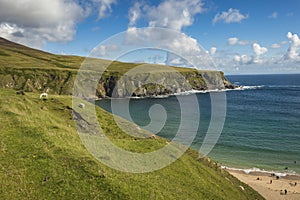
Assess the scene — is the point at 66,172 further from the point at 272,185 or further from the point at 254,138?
the point at 254,138

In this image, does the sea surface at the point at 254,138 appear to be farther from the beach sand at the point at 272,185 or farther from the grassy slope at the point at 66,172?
the grassy slope at the point at 66,172

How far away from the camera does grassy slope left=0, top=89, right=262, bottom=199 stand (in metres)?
16.4

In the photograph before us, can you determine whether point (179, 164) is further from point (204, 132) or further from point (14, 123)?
point (204, 132)

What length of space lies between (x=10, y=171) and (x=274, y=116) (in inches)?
3973

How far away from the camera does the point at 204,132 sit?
76.2 meters

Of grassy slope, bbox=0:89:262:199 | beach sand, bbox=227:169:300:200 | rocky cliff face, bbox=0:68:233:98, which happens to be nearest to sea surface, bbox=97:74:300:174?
beach sand, bbox=227:169:300:200

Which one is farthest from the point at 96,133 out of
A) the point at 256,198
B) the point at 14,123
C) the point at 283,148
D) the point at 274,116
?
the point at 274,116

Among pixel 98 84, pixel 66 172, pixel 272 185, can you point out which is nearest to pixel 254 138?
pixel 272 185

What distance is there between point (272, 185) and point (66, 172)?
40829 mm

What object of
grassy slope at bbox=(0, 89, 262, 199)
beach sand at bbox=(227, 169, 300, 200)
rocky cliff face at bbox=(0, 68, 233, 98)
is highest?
rocky cliff face at bbox=(0, 68, 233, 98)

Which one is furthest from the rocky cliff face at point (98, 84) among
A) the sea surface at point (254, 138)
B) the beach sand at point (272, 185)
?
the beach sand at point (272, 185)

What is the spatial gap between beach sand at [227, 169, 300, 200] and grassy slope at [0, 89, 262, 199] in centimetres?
1805

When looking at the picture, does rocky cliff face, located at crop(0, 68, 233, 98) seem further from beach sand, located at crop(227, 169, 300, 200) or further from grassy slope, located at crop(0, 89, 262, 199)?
grassy slope, located at crop(0, 89, 262, 199)

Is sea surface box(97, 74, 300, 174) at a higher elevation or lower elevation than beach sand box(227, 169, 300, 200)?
higher
